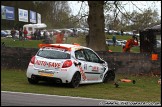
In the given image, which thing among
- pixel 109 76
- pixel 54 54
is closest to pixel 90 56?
pixel 109 76

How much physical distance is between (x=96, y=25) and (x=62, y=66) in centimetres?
939

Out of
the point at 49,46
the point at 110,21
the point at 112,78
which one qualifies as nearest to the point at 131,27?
the point at 110,21

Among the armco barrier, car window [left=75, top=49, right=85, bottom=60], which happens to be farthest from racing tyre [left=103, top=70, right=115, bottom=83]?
the armco barrier

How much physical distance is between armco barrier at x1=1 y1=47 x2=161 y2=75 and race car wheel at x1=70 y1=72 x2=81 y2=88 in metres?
5.83

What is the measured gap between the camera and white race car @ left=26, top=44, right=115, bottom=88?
13.7 metres

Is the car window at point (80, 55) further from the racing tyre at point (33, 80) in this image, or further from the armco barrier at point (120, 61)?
the armco barrier at point (120, 61)

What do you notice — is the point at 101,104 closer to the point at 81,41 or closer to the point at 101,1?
the point at 101,1

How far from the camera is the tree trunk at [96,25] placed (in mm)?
22547

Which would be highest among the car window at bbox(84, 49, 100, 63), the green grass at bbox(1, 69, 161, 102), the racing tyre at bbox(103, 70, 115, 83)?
the car window at bbox(84, 49, 100, 63)

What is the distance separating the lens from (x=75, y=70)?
14.0 metres

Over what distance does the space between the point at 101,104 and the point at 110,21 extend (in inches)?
674

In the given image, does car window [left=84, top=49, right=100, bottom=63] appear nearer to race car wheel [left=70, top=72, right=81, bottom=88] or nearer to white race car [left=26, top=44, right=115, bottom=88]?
white race car [left=26, top=44, right=115, bottom=88]

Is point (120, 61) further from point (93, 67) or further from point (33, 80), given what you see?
point (33, 80)

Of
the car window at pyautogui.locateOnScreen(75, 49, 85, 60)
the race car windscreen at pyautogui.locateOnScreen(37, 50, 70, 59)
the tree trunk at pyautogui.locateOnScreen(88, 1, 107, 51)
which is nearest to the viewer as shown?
the race car windscreen at pyautogui.locateOnScreen(37, 50, 70, 59)
